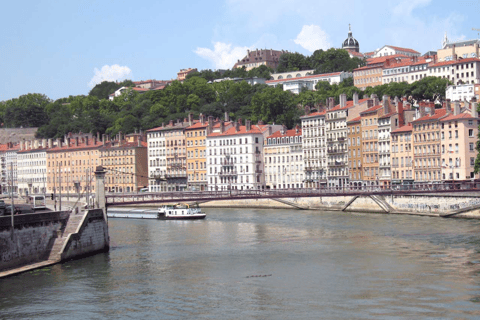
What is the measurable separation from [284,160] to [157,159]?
21.0 m

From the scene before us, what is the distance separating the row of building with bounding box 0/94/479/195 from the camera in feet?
259

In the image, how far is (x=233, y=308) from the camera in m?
31.4

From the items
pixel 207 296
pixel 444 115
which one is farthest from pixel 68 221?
pixel 444 115

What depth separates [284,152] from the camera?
330 ft

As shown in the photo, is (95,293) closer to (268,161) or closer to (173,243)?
(173,243)

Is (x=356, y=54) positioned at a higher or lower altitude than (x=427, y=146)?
higher

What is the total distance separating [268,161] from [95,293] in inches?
2705

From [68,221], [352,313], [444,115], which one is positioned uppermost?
[444,115]

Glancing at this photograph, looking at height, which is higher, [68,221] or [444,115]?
[444,115]

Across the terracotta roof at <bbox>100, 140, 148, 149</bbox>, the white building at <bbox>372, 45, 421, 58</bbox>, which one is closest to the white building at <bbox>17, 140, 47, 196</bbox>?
the terracotta roof at <bbox>100, 140, 148, 149</bbox>

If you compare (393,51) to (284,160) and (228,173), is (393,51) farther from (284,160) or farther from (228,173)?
(284,160)

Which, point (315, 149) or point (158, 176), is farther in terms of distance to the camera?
point (158, 176)

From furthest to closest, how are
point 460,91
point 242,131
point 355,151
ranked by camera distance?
point 460,91 → point 242,131 → point 355,151

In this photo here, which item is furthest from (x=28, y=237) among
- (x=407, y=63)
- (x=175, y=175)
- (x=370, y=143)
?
(x=407, y=63)
